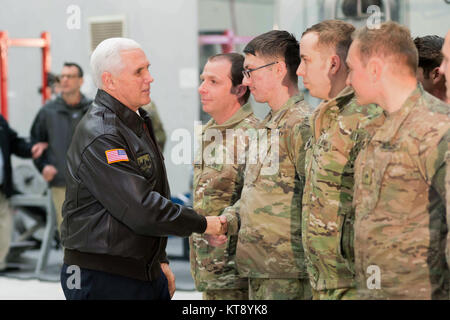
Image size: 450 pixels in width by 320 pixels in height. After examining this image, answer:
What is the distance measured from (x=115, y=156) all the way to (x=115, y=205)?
0.16m

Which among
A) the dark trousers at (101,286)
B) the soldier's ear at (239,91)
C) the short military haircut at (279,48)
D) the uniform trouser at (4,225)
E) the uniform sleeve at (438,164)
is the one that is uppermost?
the short military haircut at (279,48)

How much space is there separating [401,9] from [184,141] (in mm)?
3082

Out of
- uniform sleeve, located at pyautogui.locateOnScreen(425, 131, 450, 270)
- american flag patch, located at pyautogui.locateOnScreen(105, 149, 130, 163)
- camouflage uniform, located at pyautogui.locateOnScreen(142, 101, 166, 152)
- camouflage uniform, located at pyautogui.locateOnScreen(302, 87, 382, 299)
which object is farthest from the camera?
camouflage uniform, located at pyautogui.locateOnScreen(142, 101, 166, 152)

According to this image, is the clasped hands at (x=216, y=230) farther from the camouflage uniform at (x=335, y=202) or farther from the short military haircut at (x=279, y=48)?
the short military haircut at (x=279, y=48)

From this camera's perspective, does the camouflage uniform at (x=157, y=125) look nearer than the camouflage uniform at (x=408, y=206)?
No

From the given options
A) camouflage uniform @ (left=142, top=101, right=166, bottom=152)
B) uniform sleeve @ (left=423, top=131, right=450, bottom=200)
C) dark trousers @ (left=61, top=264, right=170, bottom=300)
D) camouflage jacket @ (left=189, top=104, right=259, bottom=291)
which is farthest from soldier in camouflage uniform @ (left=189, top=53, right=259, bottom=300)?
camouflage uniform @ (left=142, top=101, right=166, bottom=152)

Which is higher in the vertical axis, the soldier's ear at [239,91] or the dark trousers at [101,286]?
the soldier's ear at [239,91]

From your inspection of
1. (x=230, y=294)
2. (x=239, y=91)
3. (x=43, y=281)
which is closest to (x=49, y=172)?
(x=43, y=281)

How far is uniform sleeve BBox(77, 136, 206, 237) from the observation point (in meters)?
2.26

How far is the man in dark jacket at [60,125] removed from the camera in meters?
5.47

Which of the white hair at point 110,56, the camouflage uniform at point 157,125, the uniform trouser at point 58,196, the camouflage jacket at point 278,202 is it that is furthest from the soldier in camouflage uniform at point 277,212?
the uniform trouser at point 58,196

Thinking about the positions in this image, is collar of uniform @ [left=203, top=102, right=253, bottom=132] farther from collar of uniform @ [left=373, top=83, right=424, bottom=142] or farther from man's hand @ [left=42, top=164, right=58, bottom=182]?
man's hand @ [left=42, top=164, right=58, bottom=182]

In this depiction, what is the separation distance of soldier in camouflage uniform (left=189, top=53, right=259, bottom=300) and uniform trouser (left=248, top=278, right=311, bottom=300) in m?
0.33
